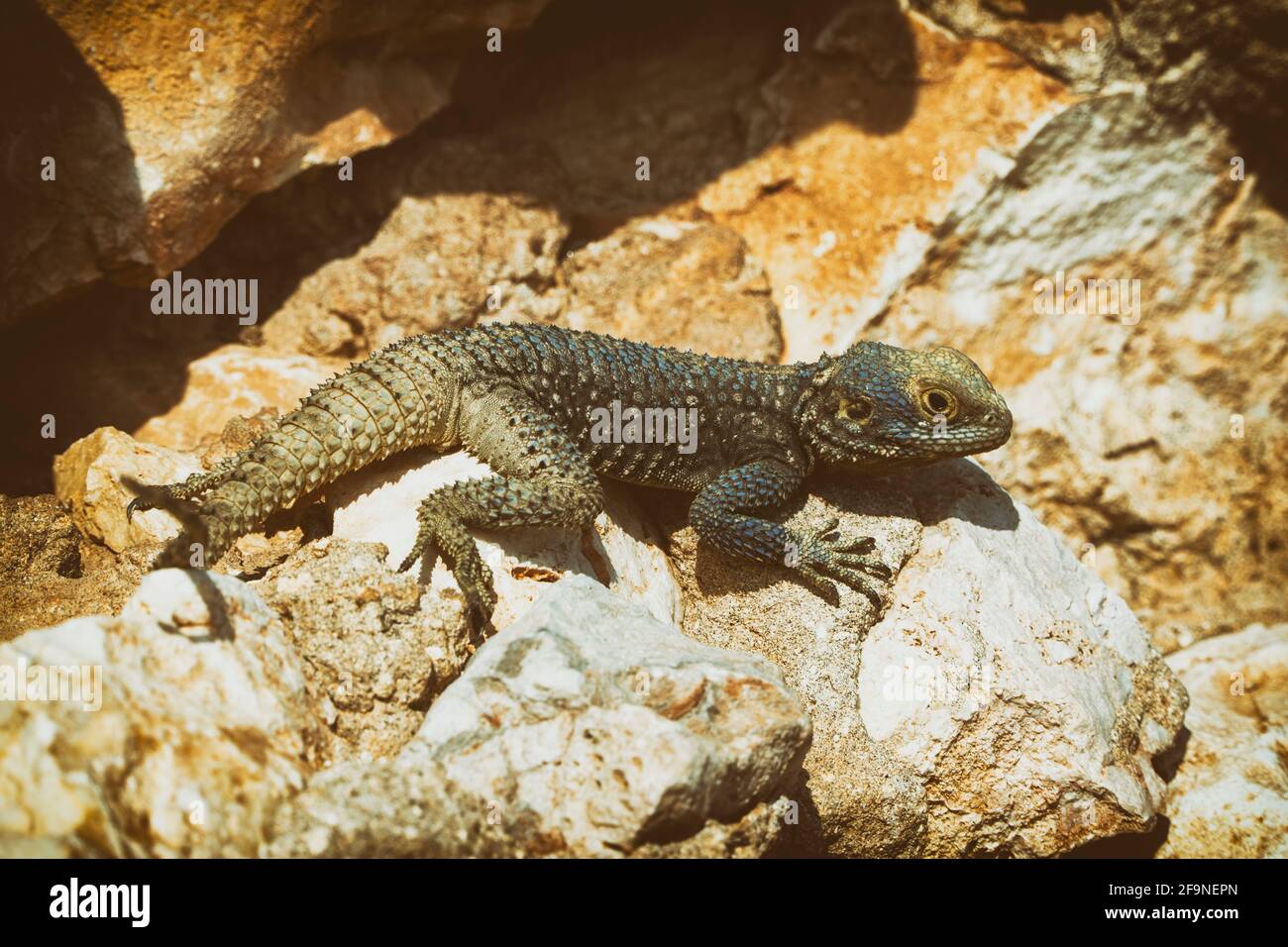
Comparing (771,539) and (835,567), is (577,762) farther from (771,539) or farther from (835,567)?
(835,567)

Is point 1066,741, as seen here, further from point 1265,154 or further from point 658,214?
point 1265,154

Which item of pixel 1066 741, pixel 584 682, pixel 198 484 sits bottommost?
pixel 1066 741

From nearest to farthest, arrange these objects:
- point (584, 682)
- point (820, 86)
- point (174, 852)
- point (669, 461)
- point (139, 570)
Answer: point (174, 852) < point (584, 682) < point (139, 570) < point (669, 461) < point (820, 86)

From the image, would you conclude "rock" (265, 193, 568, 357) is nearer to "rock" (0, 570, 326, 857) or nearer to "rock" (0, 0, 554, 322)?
"rock" (0, 0, 554, 322)

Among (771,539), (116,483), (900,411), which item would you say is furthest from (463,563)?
(900,411)

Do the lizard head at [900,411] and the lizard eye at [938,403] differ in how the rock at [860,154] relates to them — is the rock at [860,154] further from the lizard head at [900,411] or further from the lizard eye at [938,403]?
the lizard eye at [938,403]

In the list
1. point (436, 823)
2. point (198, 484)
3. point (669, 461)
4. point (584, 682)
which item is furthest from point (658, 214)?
point (436, 823)
